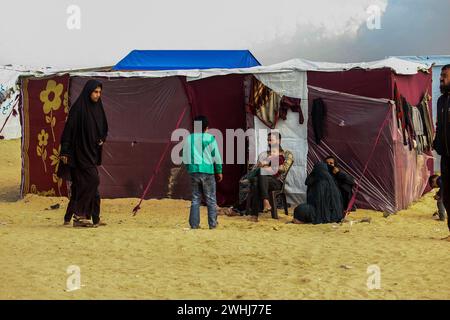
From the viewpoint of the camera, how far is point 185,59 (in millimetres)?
A: 14328

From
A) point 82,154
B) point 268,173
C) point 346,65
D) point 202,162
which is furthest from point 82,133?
point 346,65

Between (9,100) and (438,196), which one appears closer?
(438,196)

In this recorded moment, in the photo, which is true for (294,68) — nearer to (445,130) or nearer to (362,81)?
(362,81)

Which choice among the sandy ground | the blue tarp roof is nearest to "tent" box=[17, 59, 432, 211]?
the sandy ground

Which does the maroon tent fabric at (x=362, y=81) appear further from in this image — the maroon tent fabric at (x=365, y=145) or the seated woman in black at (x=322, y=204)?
the seated woman in black at (x=322, y=204)

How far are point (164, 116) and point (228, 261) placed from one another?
18.0 ft

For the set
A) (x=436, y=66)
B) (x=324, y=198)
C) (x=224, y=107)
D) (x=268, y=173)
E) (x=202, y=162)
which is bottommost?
(x=324, y=198)

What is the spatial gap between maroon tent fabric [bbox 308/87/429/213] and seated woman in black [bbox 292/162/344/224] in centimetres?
96

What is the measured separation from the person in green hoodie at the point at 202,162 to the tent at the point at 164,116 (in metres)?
2.55

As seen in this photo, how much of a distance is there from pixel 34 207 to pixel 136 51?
418 centimetres

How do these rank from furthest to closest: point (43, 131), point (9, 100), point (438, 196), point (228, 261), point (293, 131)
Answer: point (9, 100) < point (43, 131) < point (293, 131) < point (438, 196) < point (228, 261)

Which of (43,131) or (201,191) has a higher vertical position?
(43,131)

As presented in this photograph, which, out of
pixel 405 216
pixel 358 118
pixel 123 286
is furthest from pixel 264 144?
pixel 123 286
